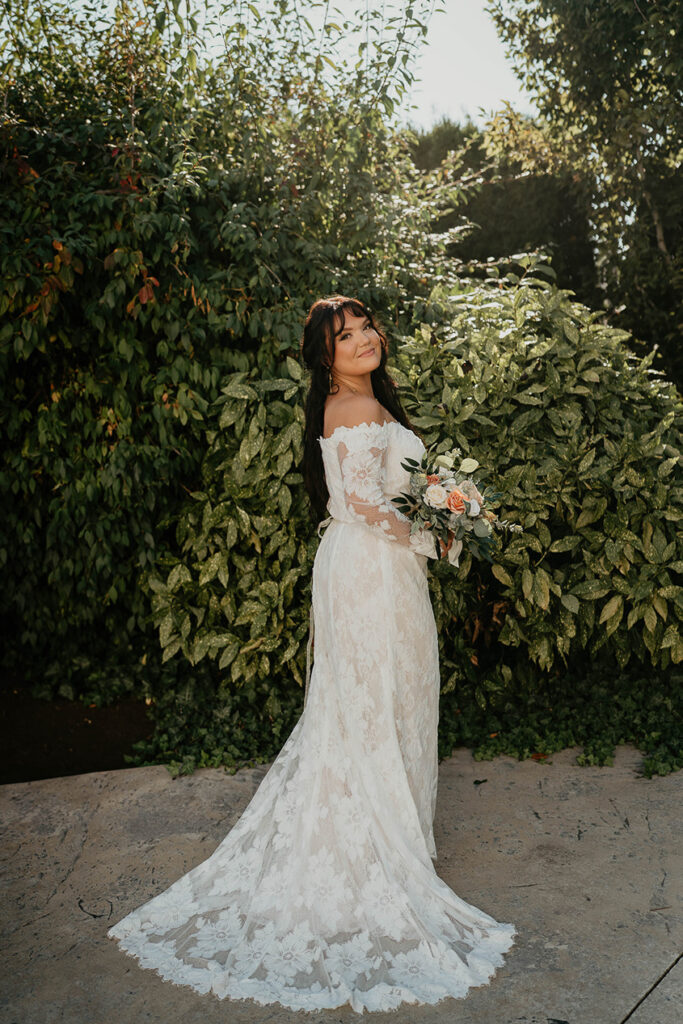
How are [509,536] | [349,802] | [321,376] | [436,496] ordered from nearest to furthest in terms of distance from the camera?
[436,496] < [349,802] < [321,376] < [509,536]

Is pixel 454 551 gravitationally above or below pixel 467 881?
above

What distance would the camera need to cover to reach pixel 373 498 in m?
2.84

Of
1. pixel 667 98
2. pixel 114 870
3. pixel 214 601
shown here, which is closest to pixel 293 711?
pixel 214 601

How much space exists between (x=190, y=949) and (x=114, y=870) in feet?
2.40

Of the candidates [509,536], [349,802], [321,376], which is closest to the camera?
[349,802]

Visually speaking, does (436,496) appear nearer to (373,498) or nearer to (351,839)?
(373,498)

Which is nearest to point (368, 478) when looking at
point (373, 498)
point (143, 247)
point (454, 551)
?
point (373, 498)

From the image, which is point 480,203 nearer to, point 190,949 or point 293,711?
point 293,711

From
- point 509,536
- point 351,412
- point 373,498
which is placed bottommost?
point 509,536

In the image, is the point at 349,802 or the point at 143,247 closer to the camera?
the point at 349,802

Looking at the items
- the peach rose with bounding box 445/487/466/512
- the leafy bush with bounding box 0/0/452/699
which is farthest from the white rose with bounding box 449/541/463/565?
the leafy bush with bounding box 0/0/452/699

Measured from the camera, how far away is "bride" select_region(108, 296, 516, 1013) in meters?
2.49

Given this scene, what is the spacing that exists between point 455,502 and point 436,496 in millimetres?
60

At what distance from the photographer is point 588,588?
397 centimetres
